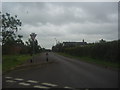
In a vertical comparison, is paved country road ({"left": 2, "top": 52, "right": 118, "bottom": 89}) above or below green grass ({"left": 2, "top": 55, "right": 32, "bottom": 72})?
above

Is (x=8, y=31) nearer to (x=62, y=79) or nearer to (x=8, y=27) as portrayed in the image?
(x=8, y=27)

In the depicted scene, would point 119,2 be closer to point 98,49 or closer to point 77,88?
point 98,49

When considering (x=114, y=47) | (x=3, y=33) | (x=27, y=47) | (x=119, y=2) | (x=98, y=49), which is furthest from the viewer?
(x=27, y=47)

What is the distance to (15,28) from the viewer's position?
31.7 meters

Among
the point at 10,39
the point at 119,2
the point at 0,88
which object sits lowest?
the point at 0,88

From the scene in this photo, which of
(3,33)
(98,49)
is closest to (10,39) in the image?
(3,33)

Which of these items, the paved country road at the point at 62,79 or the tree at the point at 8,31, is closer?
the paved country road at the point at 62,79

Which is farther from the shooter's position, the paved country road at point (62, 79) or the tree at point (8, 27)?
the tree at point (8, 27)

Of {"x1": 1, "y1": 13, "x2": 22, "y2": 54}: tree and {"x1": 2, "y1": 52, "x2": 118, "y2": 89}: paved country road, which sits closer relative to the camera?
{"x1": 2, "y1": 52, "x2": 118, "y2": 89}: paved country road

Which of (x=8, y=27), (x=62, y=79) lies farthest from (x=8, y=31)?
(x=62, y=79)

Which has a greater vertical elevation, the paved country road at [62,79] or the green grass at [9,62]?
the paved country road at [62,79]

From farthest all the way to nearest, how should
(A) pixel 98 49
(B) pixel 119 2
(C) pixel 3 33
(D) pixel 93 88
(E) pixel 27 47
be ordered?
(E) pixel 27 47 → (A) pixel 98 49 → (C) pixel 3 33 → (B) pixel 119 2 → (D) pixel 93 88

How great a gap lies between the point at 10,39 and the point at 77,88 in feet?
72.1

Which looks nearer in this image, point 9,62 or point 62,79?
point 62,79
